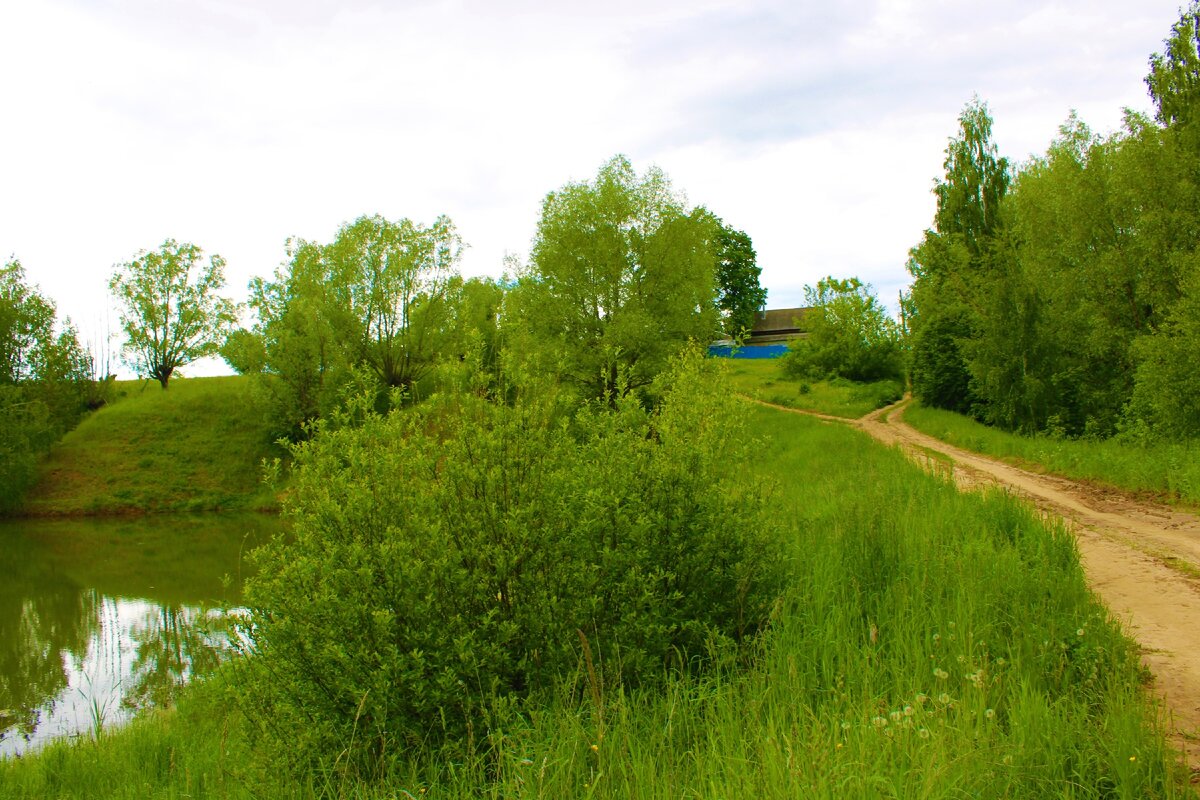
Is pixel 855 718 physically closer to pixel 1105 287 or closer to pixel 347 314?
pixel 1105 287

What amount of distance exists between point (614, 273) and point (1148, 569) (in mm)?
25656

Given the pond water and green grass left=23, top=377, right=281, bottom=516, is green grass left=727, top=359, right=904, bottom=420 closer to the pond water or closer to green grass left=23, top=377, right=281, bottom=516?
the pond water

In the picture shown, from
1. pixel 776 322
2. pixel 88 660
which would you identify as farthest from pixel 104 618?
pixel 776 322

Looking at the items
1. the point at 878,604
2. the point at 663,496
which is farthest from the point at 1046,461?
the point at 663,496

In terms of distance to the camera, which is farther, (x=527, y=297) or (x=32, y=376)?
(x=32, y=376)

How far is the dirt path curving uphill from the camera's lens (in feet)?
15.6

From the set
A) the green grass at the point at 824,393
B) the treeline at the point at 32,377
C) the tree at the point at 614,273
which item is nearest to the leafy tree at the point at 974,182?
the green grass at the point at 824,393

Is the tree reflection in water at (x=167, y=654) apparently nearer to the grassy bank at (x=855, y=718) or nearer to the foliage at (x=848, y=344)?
the grassy bank at (x=855, y=718)

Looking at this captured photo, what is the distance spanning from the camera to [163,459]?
137 ft

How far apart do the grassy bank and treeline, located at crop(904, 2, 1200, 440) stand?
43.5ft

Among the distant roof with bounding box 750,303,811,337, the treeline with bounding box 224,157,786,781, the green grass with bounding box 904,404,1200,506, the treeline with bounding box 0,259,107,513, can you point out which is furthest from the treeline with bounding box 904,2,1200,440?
the distant roof with bounding box 750,303,811,337

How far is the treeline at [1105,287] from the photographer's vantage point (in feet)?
59.4

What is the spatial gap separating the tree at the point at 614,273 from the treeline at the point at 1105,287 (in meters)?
11.3

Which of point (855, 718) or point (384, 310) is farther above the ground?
point (384, 310)
